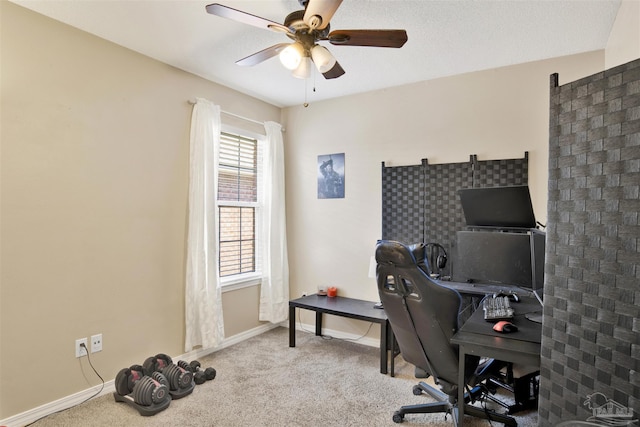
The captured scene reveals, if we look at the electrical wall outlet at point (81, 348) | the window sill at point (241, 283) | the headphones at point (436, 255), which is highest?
the headphones at point (436, 255)

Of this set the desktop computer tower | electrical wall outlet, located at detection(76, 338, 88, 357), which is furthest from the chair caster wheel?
electrical wall outlet, located at detection(76, 338, 88, 357)

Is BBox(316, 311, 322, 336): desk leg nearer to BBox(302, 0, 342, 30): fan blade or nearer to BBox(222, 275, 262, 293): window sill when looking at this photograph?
BBox(222, 275, 262, 293): window sill

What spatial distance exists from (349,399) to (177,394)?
121 cm

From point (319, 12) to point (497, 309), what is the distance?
1.80 meters

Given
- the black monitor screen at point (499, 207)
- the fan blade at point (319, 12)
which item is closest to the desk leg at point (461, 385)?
the black monitor screen at point (499, 207)

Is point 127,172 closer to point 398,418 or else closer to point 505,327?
point 398,418

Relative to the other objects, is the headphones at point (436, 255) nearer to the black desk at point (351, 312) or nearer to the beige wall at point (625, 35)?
the black desk at point (351, 312)

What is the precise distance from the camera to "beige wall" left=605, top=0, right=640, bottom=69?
1.72 metres

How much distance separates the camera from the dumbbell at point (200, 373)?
8.79ft

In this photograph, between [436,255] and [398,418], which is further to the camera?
[436,255]

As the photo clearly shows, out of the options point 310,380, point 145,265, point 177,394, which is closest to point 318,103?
point 145,265

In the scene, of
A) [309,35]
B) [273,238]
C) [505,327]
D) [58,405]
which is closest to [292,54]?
[309,35]

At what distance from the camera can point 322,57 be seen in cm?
194

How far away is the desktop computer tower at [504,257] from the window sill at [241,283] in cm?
216
